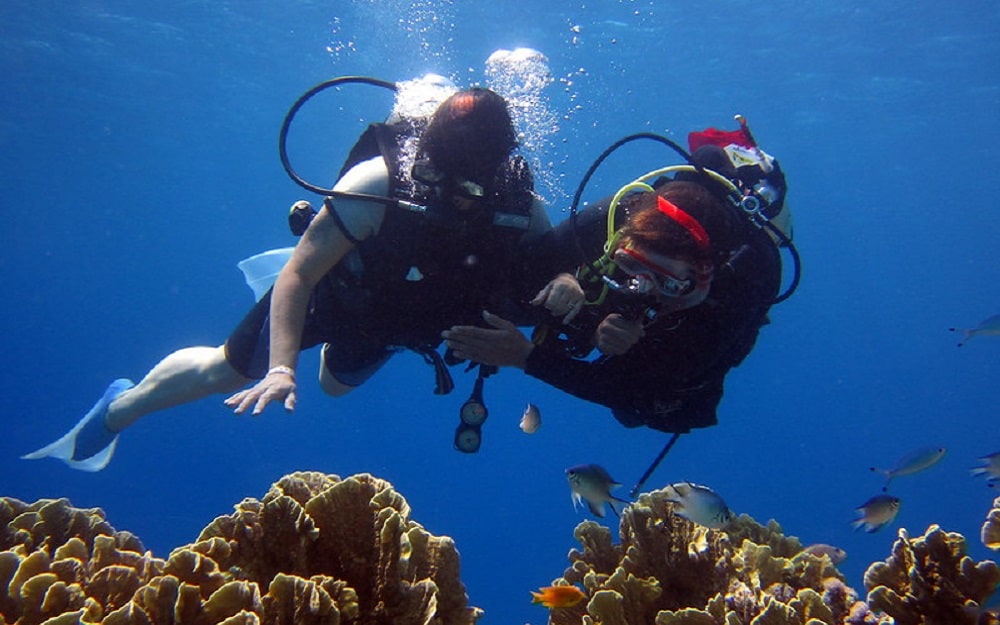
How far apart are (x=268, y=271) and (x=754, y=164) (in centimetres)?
484

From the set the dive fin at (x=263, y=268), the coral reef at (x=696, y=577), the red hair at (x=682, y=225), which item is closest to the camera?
the coral reef at (x=696, y=577)

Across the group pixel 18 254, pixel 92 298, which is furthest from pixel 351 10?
pixel 92 298

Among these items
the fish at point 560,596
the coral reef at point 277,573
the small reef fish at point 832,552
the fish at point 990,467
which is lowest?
the coral reef at point 277,573

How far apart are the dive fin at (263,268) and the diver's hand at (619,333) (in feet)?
12.4

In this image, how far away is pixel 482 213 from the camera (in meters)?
4.74

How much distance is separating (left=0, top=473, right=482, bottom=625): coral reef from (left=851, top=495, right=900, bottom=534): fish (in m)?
3.67

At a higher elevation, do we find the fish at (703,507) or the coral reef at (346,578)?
the fish at (703,507)

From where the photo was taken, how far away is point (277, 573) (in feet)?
8.46

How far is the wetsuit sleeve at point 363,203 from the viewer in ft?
14.8

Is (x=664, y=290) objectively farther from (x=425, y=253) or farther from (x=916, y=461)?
(x=916, y=461)

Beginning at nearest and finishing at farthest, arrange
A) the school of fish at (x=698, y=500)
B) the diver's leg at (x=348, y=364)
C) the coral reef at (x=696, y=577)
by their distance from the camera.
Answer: the coral reef at (x=696, y=577) → the school of fish at (x=698, y=500) → the diver's leg at (x=348, y=364)

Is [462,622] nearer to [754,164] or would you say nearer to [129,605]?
[129,605]

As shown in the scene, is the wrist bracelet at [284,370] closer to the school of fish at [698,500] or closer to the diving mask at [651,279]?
the school of fish at [698,500]

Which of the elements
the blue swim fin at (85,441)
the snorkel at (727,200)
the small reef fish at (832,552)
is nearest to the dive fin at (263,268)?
the blue swim fin at (85,441)
